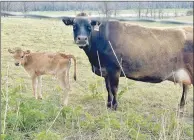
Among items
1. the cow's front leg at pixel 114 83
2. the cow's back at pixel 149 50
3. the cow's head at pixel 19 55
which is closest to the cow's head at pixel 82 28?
the cow's back at pixel 149 50

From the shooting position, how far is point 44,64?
7.23 metres

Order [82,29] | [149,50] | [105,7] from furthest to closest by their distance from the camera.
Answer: [149,50] < [82,29] < [105,7]

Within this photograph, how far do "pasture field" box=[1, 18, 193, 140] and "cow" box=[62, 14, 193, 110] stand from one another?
0.30 metres

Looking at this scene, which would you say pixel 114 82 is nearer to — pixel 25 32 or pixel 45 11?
pixel 45 11

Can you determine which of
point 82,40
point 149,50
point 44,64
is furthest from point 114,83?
point 44,64

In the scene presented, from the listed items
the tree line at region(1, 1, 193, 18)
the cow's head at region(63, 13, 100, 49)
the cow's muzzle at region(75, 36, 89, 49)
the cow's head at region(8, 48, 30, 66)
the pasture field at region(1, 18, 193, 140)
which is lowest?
the pasture field at region(1, 18, 193, 140)

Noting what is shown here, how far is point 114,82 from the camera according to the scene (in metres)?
6.96

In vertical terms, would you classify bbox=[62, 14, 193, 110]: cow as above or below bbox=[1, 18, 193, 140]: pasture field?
above

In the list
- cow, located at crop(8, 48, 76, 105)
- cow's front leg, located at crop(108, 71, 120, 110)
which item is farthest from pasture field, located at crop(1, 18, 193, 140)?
cow, located at crop(8, 48, 76, 105)

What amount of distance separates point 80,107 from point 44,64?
76.6 inches

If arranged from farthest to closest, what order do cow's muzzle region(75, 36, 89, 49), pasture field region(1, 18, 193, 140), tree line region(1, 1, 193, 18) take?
cow's muzzle region(75, 36, 89, 49) < tree line region(1, 1, 193, 18) < pasture field region(1, 18, 193, 140)

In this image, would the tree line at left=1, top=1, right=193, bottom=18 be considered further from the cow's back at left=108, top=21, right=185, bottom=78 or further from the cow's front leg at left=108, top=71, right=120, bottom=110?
the cow's front leg at left=108, top=71, right=120, bottom=110

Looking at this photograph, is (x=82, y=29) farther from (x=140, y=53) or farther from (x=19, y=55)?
(x=19, y=55)

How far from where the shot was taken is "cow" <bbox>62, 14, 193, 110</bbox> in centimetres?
684
